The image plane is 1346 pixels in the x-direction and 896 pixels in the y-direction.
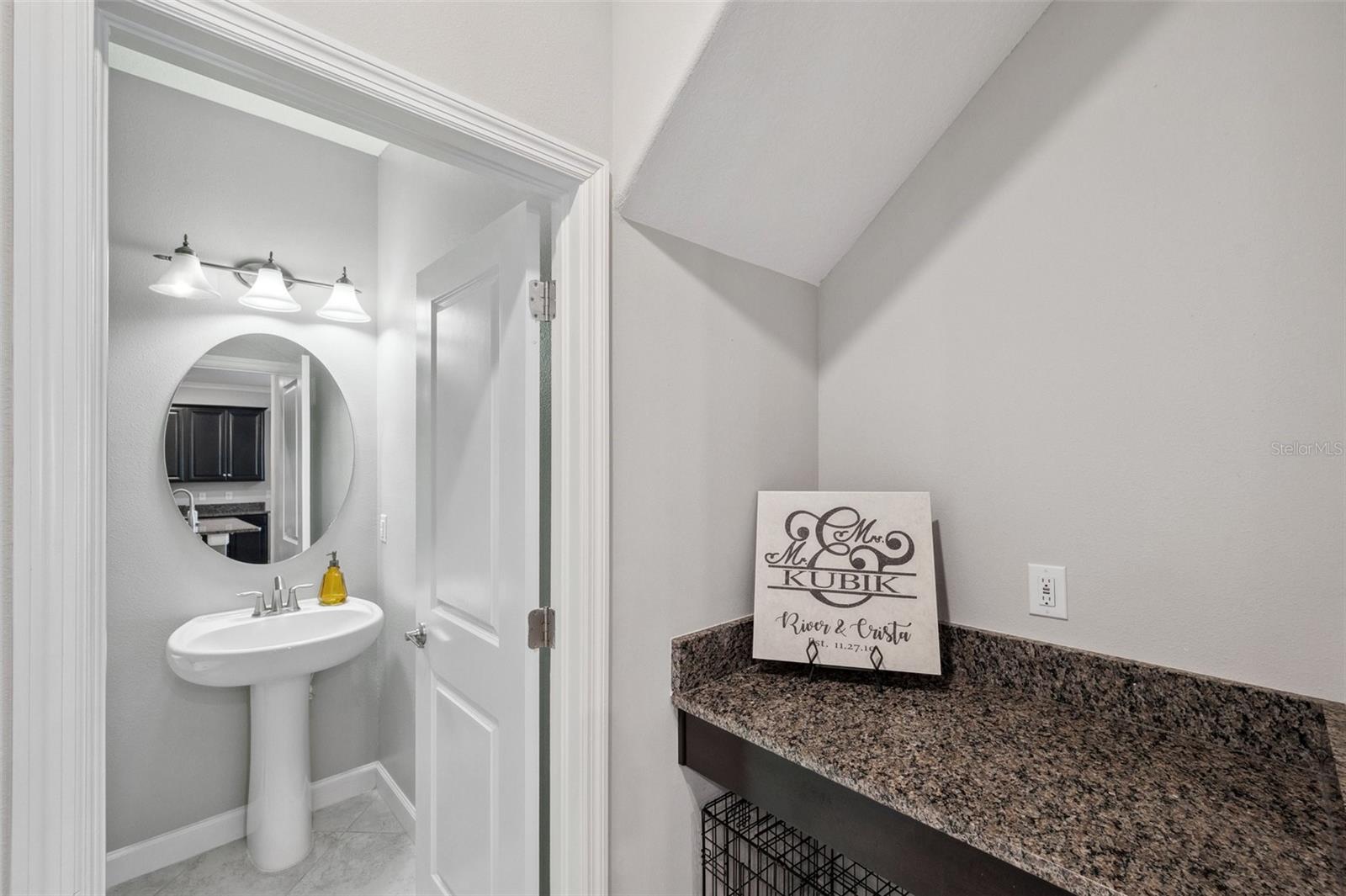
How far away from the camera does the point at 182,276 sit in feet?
6.58

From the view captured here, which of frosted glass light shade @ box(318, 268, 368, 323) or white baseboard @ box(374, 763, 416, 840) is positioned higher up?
frosted glass light shade @ box(318, 268, 368, 323)

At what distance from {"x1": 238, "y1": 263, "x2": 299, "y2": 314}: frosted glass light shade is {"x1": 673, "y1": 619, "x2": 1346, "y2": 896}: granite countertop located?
1.91 metres

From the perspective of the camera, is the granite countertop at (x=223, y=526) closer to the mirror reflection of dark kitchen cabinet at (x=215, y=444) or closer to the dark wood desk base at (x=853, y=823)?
the mirror reflection of dark kitchen cabinet at (x=215, y=444)

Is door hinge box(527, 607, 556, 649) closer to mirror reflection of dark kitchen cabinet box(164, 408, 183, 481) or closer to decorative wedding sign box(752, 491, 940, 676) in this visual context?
decorative wedding sign box(752, 491, 940, 676)

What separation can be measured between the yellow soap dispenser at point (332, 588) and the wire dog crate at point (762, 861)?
1.68 meters

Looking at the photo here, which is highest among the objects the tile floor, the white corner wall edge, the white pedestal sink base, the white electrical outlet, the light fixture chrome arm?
the light fixture chrome arm

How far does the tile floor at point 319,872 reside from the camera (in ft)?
6.44

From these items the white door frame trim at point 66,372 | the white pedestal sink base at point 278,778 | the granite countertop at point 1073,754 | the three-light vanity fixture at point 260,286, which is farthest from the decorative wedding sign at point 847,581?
the three-light vanity fixture at point 260,286

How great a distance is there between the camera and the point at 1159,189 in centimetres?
118

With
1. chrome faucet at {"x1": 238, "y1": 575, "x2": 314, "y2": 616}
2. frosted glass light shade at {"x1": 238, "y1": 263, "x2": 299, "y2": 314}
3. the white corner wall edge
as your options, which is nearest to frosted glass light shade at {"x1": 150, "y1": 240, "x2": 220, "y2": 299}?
frosted glass light shade at {"x1": 238, "y1": 263, "x2": 299, "y2": 314}

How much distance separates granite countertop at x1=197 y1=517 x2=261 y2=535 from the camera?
2.15 metres

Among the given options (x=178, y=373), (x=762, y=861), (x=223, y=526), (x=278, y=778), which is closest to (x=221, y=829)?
(x=278, y=778)

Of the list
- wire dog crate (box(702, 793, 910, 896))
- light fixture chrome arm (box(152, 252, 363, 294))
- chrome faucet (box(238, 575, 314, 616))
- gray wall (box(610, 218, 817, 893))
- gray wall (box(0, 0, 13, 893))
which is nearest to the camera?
gray wall (box(0, 0, 13, 893))

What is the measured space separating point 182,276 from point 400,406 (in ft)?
2.56
